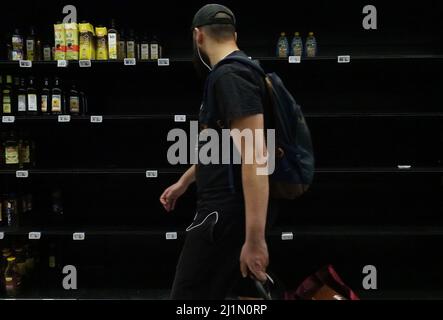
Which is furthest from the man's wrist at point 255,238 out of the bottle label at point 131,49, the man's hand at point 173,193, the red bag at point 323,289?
the bottle label at point 131,49

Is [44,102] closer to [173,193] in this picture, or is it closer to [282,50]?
[173,193]

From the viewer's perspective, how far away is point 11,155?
254 cm

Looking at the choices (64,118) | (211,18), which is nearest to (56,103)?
(64,118)

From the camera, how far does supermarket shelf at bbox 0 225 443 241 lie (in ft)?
8.00

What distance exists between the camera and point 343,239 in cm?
290

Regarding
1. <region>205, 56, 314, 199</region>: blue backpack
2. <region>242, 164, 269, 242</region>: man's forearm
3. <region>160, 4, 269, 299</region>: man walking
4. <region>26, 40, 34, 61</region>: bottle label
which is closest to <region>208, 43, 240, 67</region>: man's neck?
<region>160, 4, 269, 299</region>: man walking

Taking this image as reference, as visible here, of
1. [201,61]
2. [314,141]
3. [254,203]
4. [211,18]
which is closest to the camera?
[254,203]

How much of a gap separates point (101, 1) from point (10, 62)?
871 millimetres

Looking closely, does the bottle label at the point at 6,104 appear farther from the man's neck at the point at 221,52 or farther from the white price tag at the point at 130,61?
the man's neck at the point at 221,52

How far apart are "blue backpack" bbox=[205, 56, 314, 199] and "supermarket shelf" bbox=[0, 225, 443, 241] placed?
130cm

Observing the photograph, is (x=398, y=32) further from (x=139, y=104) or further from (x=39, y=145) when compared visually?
(x=39, y=145)

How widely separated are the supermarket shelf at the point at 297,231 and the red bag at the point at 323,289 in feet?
3.60

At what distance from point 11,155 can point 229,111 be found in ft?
7.05

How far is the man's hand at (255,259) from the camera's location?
3.54ft
